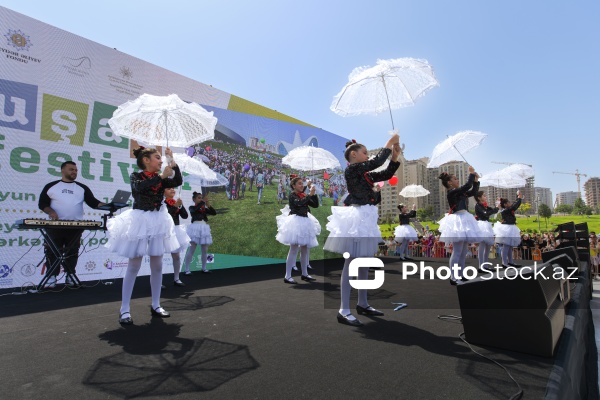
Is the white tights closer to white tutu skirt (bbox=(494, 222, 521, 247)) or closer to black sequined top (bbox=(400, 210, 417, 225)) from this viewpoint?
white tutu skirt (bbox=(494, 222, 521, 247))

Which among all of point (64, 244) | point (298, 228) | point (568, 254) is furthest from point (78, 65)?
point (568, 254)

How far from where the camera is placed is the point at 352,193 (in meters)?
3.48

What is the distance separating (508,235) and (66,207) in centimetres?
909

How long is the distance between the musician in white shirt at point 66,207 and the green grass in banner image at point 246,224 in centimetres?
280

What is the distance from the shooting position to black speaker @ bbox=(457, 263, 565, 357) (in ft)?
6.99

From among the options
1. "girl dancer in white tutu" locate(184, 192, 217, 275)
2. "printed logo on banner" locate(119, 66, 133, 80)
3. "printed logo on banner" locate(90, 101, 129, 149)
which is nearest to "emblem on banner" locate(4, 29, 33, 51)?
"printed logo on banner" locate(90, 101, 129, 149)

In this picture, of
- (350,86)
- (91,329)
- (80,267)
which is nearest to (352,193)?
(350,86)

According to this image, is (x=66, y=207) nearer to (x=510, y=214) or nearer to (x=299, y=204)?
(x=299, y=204)

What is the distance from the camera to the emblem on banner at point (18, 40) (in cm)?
592

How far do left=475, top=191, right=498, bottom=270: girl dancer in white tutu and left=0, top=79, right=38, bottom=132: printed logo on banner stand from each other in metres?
8.40

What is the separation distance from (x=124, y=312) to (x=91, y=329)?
300 mm

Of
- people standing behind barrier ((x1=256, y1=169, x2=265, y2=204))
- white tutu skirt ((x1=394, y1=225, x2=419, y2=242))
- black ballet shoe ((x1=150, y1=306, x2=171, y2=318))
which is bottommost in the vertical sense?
black ballet shoe ((x1=150, y1=306, x2=171, y2=318))

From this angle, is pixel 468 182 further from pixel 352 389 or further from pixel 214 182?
pixel 214 182

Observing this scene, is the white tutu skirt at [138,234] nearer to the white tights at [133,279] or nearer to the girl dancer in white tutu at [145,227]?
the girl dancer in white tutu at [145,227]
